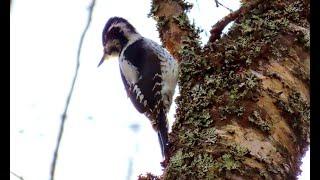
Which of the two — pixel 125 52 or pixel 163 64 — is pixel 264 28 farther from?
pixel 125 52

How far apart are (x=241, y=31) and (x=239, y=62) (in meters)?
0.10

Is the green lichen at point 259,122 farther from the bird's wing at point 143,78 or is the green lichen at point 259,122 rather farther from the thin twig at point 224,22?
the bird's wing at point 143,78

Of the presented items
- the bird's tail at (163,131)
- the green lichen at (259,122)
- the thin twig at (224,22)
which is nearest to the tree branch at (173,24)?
the thin twig at (224,22)

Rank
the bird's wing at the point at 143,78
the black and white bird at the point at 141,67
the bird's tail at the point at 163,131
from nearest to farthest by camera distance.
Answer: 1. the bird's tail at the point at 163,131
2. the black and white bird at the point at 141,67
3. the bird's wing at the point at 143,78

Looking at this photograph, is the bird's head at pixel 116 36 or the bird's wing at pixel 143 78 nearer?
the bird's wing at pixel 143 78

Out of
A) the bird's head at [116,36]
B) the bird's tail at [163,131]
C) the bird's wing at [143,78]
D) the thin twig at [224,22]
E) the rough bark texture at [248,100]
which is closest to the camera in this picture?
the rough bark texture at [248,100]

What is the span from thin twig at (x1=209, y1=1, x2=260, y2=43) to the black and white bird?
0.22 metres

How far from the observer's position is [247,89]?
0.95 m

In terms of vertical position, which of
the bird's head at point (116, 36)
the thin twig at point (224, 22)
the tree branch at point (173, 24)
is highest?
the bird's head at point (116, 36)

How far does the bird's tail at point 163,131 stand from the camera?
1.01 meters

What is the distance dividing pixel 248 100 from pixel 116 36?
0.85 metres

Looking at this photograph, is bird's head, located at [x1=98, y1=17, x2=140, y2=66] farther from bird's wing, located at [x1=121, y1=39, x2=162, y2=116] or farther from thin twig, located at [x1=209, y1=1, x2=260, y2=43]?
thin twig, located at [x1=209, y1=1, x2=260, y2=43]

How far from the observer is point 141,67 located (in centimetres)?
168
